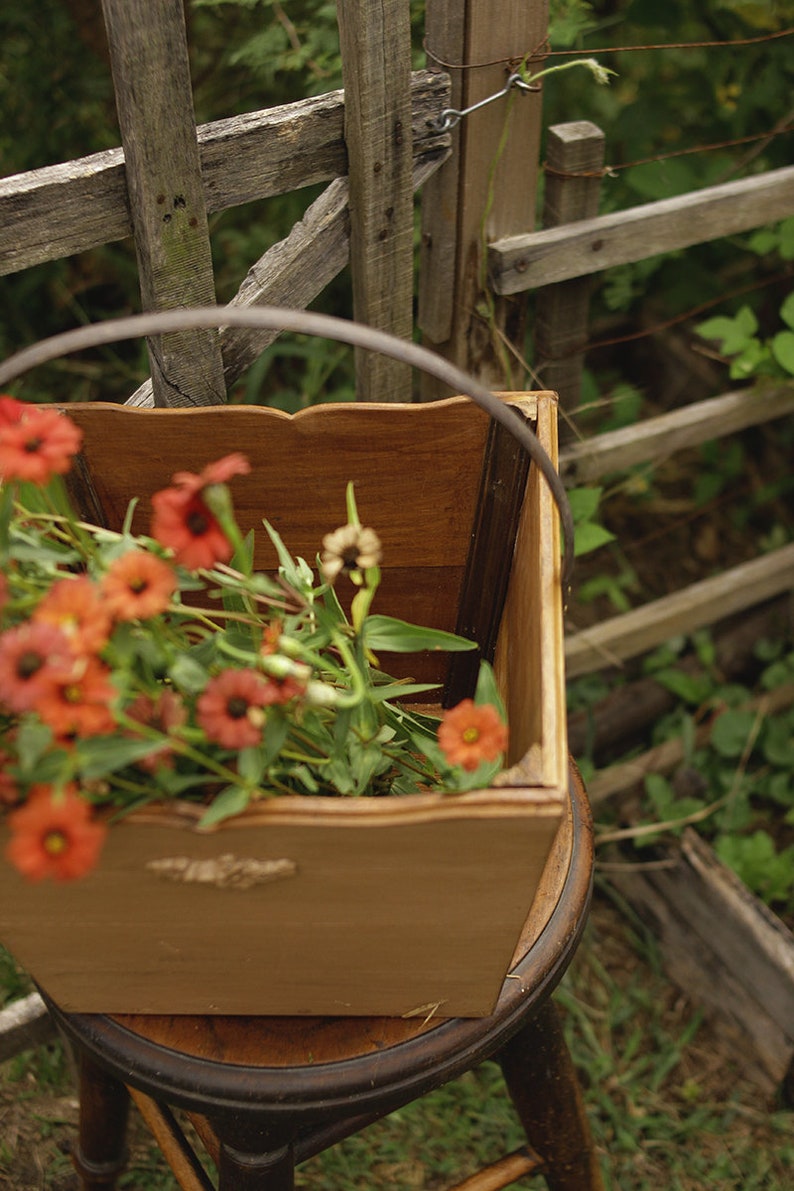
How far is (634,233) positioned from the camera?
3.81 ft

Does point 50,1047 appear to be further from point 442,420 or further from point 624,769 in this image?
point 442,420

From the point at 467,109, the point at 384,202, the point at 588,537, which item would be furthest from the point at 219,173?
the point at 588,537

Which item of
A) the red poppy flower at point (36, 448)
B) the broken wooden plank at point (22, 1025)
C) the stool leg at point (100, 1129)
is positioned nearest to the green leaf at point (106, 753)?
the red poppy flower at point (36, 448)

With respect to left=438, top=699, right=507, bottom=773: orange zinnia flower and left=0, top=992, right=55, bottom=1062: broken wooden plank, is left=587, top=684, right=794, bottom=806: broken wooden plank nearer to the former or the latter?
left=0, top=992, right=55, bottom=1062: broken wooden plank

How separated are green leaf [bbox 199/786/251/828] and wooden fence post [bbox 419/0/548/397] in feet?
2.39

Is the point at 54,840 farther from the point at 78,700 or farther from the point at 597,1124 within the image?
the point at 597,1124

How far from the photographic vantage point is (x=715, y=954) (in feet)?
4.67

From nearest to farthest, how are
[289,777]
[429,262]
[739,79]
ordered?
[289,777] → [429,262] → [739,79]

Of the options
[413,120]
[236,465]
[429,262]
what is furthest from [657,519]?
[236,465]

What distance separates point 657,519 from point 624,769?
59 centimetres

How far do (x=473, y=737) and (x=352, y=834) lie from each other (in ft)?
0.28

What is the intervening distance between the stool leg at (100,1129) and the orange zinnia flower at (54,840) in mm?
593

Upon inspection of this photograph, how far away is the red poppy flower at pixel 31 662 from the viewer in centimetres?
49

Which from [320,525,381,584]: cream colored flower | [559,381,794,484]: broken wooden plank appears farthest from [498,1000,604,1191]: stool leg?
[559,381,794,484]: broken wooden plank
